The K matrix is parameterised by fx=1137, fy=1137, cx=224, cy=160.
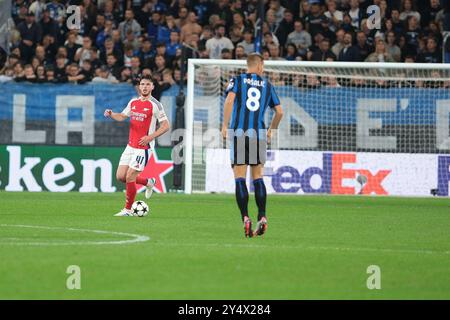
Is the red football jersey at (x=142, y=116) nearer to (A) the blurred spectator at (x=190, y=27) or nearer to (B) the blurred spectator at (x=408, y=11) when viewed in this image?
(A) the blurred spectator at (x=190, y=27)

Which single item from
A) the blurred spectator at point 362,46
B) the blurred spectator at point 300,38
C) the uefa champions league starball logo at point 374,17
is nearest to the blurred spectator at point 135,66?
the blurred spectator at point 300,38

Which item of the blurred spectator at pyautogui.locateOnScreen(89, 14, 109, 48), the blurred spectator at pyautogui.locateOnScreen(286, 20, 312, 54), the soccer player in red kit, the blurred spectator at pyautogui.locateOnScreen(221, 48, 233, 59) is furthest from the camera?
the blurred spectator at pyautogui.locateOnScreen(89, 14, 109, 48)

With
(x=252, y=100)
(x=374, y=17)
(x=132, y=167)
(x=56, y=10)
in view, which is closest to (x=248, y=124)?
(x=252, y=100)

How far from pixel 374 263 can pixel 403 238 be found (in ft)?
9.27

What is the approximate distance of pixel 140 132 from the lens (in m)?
16.0

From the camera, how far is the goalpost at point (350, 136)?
22.2 meters

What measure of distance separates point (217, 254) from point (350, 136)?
41.8ft

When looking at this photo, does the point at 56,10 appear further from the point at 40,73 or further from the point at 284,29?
the point at 284,29

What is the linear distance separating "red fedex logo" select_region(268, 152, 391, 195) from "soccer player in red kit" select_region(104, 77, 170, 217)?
21.6 feet

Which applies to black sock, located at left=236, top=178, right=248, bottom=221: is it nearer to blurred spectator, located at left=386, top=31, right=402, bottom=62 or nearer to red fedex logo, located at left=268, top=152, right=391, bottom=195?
red fedex logo, located at left=268, top=152, right=391, bottom=195

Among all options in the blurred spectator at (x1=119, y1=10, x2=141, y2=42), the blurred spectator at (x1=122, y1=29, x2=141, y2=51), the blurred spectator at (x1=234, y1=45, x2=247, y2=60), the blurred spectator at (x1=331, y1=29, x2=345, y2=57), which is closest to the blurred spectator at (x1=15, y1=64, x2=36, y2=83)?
the blurred spectator at (x1=122, y1=29, x2=141, y2=51)

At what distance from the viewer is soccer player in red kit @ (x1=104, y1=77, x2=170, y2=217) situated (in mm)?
15719

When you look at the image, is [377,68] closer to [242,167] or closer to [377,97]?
[377,97]
